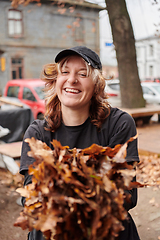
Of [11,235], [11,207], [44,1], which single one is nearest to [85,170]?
[11,235]

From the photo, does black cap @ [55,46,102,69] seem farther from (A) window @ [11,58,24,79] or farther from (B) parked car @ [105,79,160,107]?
(A) window @ [11,58,24,79]

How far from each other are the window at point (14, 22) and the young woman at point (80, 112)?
876 inches

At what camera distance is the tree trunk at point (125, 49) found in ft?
27.2

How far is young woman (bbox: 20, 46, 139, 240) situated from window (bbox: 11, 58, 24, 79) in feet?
72.4

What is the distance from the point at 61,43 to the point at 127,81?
1740 cm

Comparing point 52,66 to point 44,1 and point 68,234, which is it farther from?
point 44,1

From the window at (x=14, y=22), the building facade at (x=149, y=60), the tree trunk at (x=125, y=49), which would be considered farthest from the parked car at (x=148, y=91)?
the building facade at (x=149, y=60)

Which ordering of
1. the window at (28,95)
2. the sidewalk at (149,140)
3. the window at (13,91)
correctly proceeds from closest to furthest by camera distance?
1. the sidewalk at (149,140)
2. the window at (28,95)
3. the window at (13,91)

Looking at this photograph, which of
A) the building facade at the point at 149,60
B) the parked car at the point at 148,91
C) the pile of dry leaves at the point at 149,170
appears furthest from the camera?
the building facade at the point at 149,60

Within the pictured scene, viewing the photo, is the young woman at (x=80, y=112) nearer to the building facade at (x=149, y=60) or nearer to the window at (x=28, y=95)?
the window at (x=28, y=95)

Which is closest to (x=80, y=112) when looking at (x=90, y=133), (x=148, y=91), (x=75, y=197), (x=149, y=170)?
(x=90, y=133)

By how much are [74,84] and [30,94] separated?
27.0 feet

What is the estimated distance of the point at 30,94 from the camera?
392 inches

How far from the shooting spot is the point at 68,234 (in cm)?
116
